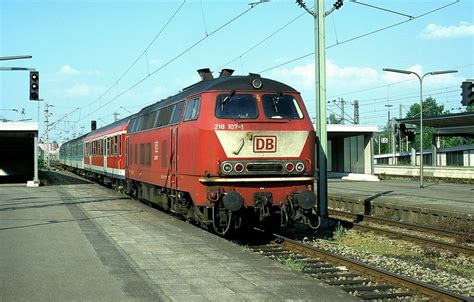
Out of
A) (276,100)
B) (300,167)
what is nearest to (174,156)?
(276,100)

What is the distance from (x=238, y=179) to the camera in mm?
10602

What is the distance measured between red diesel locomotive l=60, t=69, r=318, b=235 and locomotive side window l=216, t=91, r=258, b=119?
0.07 feet

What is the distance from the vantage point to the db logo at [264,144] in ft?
35.7

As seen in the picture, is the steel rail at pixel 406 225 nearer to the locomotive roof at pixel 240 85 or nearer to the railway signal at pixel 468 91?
the locomotive roof at pixel 240 85

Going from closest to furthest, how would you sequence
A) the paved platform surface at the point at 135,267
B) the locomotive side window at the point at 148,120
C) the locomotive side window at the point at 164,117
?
the paved platform surface at the point at 135,267
the locomotive side window at the point at 164,117
the locomotive side window at the point at 148,120

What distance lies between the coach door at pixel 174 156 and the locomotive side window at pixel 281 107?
2.52 m

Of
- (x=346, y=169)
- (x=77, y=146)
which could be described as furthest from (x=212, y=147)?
(x=77, y=146)

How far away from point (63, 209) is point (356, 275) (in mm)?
11627

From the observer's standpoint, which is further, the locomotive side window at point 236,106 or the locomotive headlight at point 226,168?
the locomotive side window at point 236,106

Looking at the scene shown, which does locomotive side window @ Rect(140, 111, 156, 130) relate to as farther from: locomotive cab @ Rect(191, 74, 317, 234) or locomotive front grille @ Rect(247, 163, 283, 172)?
locomotive front grille @ Rect(247, 163, 283, 172)

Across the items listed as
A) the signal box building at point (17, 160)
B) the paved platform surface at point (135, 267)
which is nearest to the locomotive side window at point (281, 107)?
the paved platform surface at point (135, 267)

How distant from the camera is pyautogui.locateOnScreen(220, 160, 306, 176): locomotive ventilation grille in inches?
418

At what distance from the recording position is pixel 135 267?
320 inches

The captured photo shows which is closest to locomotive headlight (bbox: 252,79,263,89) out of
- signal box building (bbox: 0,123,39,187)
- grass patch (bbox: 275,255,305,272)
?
grass patch (bbox: 275,255,305,272)
